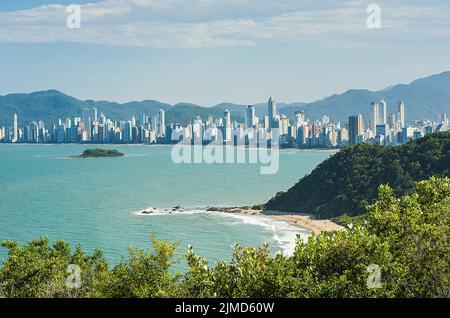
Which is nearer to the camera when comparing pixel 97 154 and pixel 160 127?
pixel 97 154

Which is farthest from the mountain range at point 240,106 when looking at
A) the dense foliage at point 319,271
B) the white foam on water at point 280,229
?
the dense foliage at point 319,271

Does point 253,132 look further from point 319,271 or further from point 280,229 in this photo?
point 319,271

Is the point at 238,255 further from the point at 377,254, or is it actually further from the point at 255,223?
the point at 255,223

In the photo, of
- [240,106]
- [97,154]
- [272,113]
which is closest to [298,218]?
[97,154]
